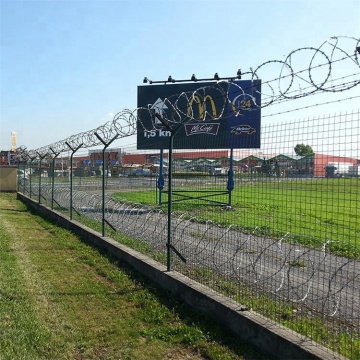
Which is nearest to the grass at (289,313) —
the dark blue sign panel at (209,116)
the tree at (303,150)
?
the tree at (303,150)

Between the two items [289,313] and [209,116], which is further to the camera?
[209,116]

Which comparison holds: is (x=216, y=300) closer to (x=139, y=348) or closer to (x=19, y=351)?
(x=139, y=348)

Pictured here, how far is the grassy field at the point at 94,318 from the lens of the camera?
4387 millimetres

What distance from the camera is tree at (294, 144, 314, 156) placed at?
477 centimetres

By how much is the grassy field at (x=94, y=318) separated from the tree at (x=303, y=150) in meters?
2.01

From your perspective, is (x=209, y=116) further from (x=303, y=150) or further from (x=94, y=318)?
(x=94, y=318)

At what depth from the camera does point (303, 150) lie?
16.1 feet

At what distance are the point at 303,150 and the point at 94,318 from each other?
2975mm

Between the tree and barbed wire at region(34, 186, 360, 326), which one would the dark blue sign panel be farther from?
barbed wire at region(34, 186, 360, 326)

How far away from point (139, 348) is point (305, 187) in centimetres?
243

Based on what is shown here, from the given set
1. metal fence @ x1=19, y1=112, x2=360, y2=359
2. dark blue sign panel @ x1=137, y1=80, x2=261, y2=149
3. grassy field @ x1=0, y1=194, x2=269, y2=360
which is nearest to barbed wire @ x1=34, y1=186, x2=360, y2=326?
metal fence @ x1=19, y1=112, x2=360, y2=359

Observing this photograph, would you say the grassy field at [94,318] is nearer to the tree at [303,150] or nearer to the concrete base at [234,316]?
the concrete base at [234,316]

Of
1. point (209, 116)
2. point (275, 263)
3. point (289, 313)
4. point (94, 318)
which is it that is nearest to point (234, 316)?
point (289, 313)

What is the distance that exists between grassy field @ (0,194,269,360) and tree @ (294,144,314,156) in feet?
6.61
